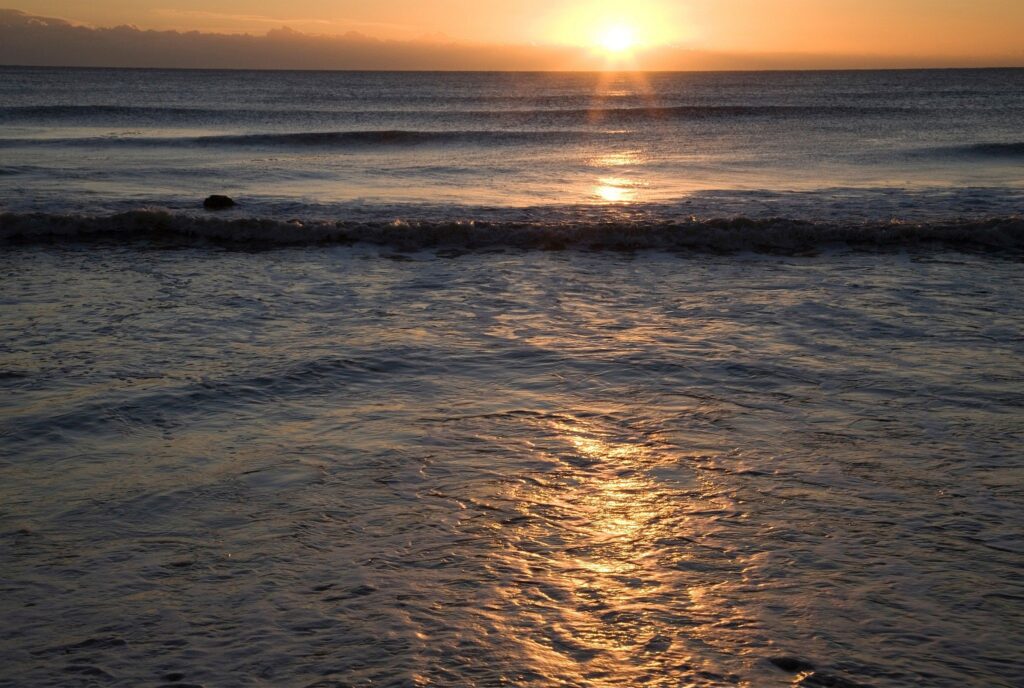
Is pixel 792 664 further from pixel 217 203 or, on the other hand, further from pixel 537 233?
pixel 217 203

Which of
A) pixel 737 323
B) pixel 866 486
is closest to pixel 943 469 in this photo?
pixel 866 486

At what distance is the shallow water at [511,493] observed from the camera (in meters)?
3.21

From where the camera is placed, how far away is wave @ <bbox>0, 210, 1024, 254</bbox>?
39.8ft

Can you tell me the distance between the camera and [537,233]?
12.8 metres

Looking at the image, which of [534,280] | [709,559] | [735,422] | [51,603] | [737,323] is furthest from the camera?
[534,280]

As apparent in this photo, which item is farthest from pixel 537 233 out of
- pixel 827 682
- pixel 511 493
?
pixel 827 682

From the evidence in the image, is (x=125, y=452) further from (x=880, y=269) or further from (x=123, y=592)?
(x=880, y=269)

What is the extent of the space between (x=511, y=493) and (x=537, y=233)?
8.58m

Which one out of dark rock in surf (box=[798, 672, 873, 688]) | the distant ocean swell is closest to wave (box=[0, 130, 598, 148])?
the distant ocean swell

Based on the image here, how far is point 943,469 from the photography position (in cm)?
477

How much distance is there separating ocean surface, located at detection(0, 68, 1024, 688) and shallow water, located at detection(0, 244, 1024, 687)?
0.02 meters

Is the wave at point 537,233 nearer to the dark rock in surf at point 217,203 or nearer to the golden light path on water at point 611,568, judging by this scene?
the dark rock in surf at point 217,203

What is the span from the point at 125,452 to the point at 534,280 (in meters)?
5.79

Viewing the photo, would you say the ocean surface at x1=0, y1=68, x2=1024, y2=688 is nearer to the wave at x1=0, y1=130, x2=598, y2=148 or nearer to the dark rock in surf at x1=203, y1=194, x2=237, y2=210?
the dark rock in surf at x1=203, y1=194, x2=237, y2=210
